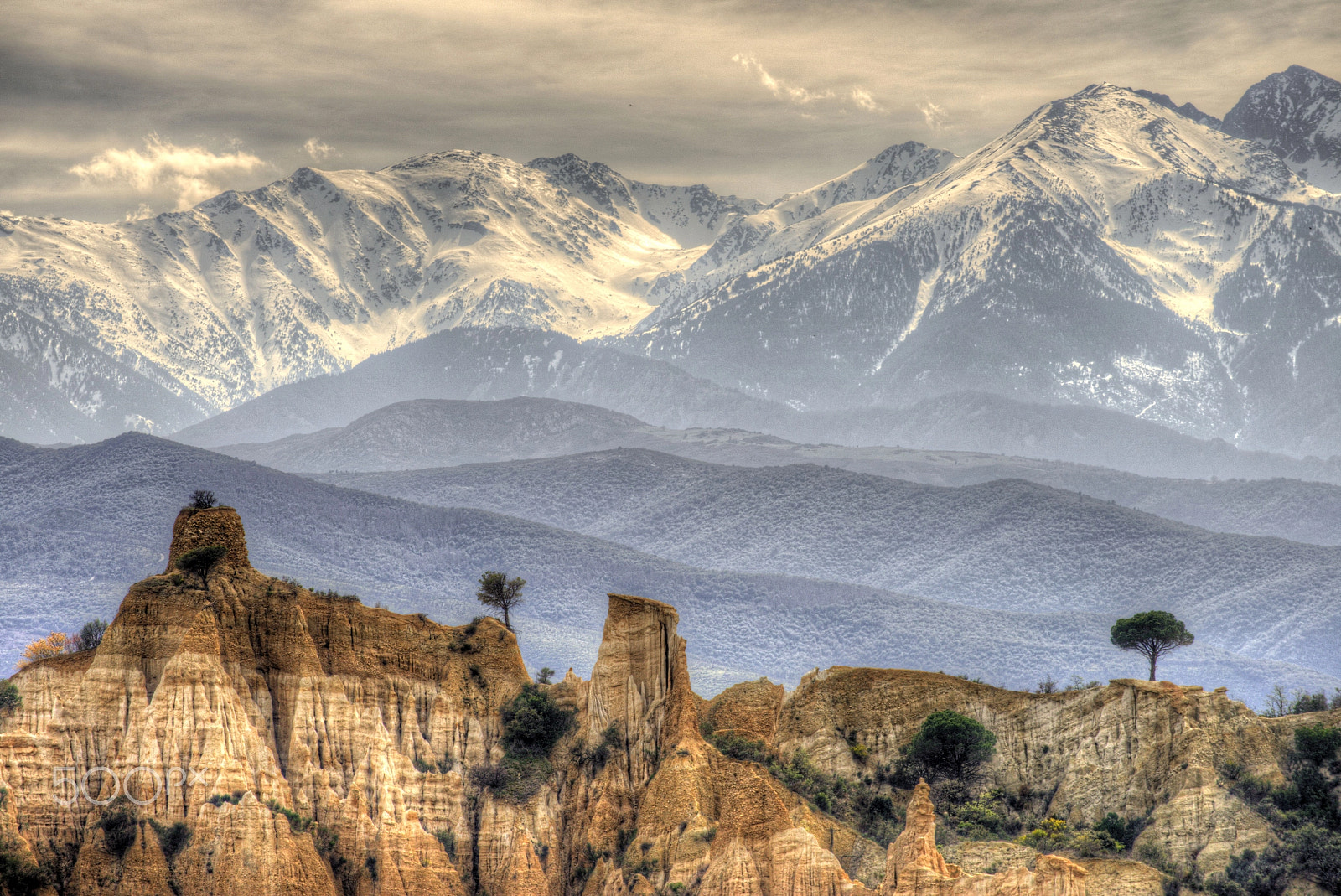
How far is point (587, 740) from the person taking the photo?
83438mm

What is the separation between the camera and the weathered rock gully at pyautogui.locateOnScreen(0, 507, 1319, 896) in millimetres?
72375

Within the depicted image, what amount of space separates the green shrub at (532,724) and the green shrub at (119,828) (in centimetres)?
1897

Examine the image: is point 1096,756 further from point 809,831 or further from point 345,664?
point 345,664

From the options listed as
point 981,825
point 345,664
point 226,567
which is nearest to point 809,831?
point 981,825

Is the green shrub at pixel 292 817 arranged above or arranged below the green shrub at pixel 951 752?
below

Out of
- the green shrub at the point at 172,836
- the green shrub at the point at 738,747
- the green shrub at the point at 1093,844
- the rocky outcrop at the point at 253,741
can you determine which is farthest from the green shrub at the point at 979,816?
the green shrub at the point at 172,836

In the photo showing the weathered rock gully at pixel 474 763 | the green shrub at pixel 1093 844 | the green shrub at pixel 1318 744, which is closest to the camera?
the weathered rock gully at pixel 474 763

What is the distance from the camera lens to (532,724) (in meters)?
83.1

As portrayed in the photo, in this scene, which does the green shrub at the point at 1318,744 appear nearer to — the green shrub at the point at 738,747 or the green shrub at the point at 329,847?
the green shrub at the point at 738,747

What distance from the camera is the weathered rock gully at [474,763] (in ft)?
237

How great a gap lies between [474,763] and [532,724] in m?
3.55

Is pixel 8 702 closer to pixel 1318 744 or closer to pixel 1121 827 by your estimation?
pixel 1121 827

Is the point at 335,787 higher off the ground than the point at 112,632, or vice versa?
the point at 112,632

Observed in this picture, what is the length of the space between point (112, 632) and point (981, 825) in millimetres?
43855
